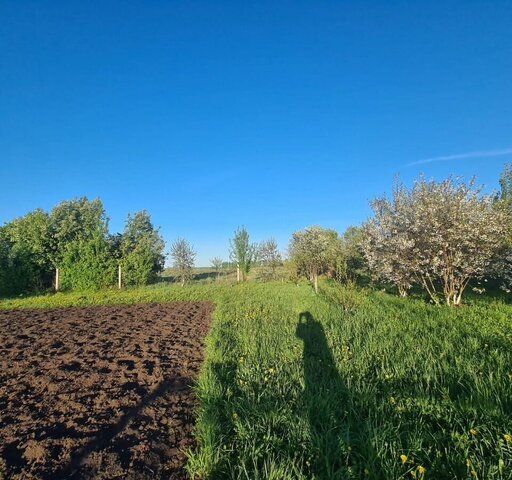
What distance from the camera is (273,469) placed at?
248cm

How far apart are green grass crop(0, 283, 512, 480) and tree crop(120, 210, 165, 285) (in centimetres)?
1799

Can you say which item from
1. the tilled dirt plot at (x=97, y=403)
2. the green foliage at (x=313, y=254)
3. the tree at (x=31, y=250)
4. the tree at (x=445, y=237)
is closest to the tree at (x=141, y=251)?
the tree at (x=31, y=250)

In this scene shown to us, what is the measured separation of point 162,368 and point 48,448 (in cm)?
231

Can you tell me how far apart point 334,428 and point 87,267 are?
22.0 meters

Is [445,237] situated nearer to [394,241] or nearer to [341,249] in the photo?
→ [394,241]

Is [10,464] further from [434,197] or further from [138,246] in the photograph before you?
[138,246]

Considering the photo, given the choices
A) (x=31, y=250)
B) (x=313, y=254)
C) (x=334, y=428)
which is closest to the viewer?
(x=334, y=428)

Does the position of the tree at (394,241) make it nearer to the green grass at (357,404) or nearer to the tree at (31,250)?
the green grass at (357,404)

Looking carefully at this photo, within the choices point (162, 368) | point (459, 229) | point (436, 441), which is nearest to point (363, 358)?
point (436, 441)

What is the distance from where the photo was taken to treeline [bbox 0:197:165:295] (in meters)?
20.8

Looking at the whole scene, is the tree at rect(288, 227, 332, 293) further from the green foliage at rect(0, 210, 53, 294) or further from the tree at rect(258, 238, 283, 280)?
the green foliage at rect(0, 210, 53, 294)

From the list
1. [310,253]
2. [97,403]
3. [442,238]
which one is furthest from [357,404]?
[310,253]

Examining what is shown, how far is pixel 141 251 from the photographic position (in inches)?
960

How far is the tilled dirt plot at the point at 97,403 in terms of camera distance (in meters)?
2.89
